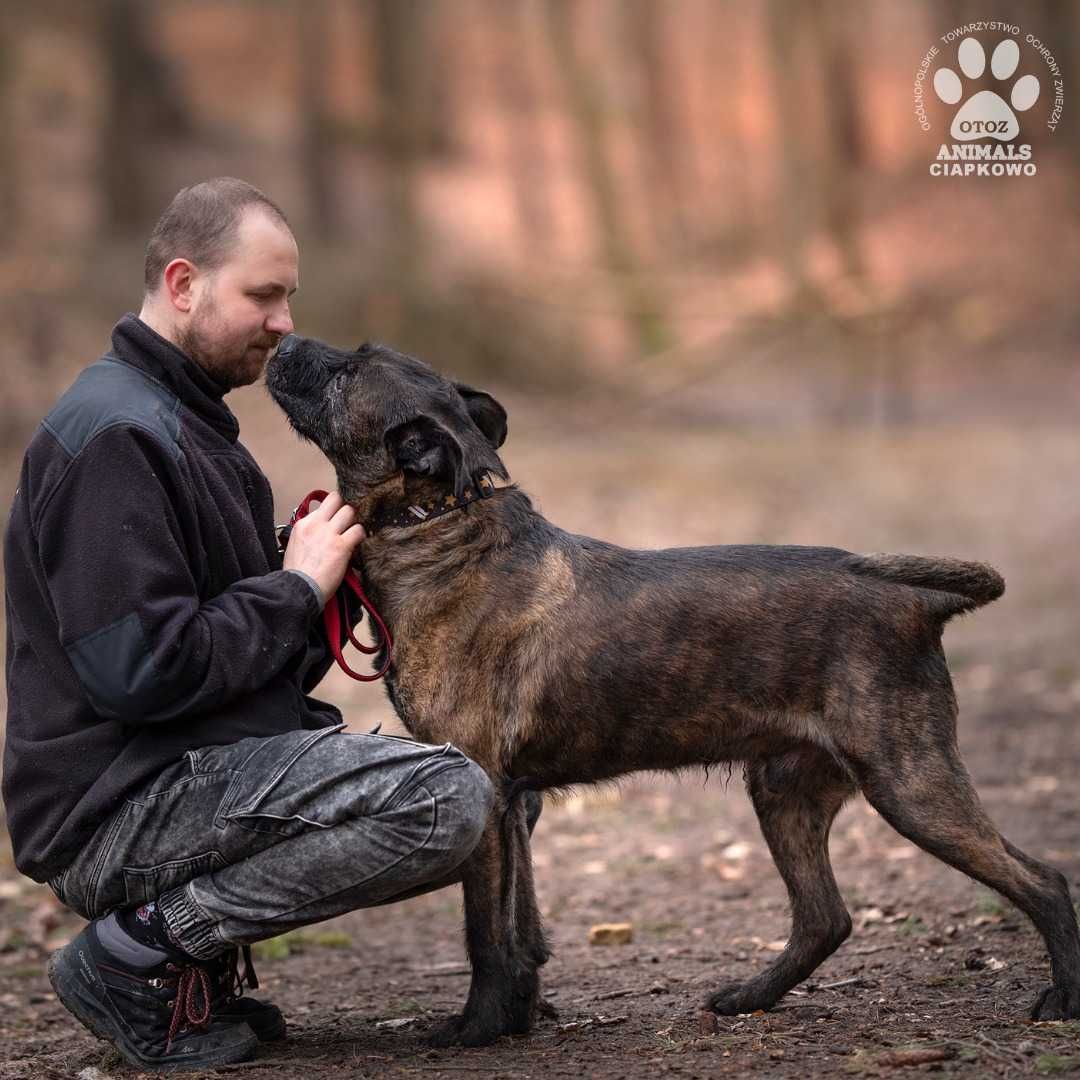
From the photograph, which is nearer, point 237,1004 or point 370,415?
point 237,1004

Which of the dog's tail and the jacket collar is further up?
the jacket collar

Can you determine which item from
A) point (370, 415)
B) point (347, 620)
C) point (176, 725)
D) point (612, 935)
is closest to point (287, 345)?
point (370, 415)

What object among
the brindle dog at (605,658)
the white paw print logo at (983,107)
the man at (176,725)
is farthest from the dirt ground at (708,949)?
the white paw print logo at (983,107)

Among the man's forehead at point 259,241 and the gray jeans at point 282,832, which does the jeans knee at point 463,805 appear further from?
the man's forehead at point 259,241

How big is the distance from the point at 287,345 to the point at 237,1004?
6.93 ft

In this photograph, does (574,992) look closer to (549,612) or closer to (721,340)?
(549,612)

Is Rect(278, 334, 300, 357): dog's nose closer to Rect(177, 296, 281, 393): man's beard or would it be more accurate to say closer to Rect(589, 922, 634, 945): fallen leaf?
Rect(177, 296, 281, 393): man's beard

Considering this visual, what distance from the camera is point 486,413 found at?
5379 mm

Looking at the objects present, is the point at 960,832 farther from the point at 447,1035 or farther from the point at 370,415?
the point at 370,415

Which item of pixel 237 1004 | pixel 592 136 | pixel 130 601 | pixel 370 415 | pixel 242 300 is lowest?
pixel 237 1004

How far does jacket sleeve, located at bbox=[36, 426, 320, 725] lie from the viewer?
4.26 m

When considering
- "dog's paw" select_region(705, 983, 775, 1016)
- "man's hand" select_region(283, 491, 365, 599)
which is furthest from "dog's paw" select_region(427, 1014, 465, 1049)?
"man's hand" select_region(283, 491, 365, 599)

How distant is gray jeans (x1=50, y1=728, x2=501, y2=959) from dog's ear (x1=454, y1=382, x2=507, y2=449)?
51.1 inches

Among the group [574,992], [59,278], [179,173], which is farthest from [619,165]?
[574,992]
